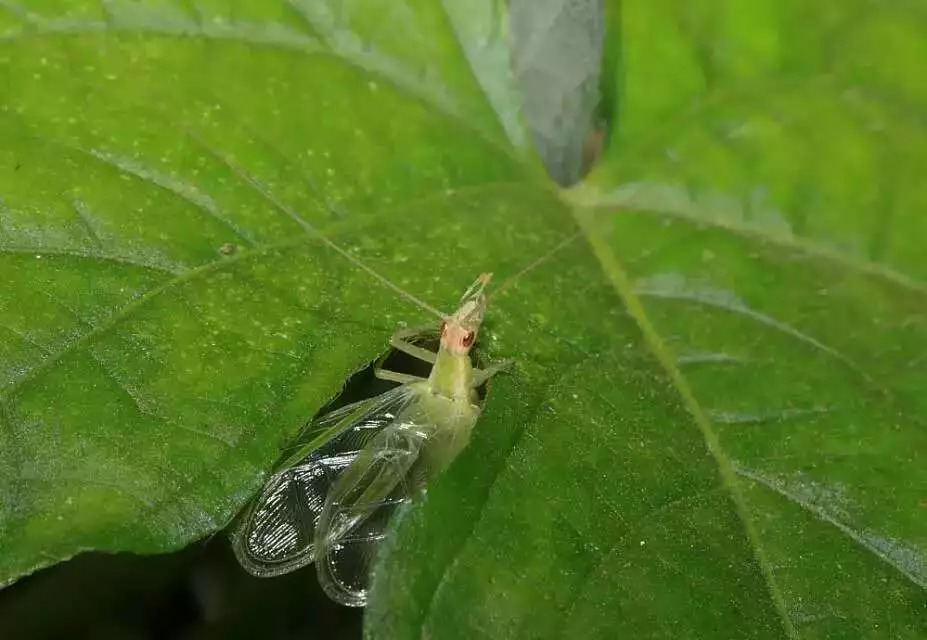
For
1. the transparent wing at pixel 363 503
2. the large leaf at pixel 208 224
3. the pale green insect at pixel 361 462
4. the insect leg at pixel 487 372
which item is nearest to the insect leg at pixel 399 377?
the pale green insect at pixel 361 462

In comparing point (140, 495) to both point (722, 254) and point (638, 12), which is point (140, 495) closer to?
point (722, 254)

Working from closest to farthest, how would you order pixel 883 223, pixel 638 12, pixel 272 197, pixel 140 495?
pixel 140 495 → pixel 272 197 → pixel 883 223 → pixel 638 12

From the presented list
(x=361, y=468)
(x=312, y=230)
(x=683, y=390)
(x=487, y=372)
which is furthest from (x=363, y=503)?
(x=683, y=390)

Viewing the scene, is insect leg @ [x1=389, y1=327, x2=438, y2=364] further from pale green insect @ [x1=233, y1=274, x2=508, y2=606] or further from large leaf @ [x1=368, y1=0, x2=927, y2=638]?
large leaf @ [x1=368, y1=0, x2=927, y2=638]

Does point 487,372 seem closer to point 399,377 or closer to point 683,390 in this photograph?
point 683,390

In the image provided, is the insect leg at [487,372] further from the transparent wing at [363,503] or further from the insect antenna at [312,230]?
the transparent wing at [363,503]

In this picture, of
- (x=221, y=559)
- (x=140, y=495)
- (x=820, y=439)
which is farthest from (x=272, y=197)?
(x=221, y=559)

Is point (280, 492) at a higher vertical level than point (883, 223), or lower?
lower
